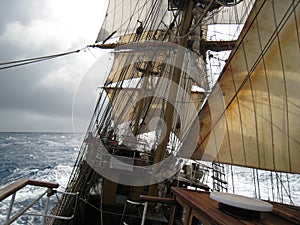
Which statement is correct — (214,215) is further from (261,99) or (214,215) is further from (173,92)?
(173,92)

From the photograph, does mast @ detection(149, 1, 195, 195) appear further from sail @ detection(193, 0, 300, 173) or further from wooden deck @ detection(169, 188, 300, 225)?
wooden deck @ detection(169, 188, 300, 225)

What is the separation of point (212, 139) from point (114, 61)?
51.0 feet

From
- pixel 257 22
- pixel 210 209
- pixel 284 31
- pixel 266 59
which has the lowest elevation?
pixel 210 209

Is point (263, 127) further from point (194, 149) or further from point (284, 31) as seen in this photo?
point (284, 31)

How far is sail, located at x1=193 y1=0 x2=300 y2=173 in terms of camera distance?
1.95 m

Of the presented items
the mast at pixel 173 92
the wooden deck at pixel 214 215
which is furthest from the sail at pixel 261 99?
the mast at pixel 173 92

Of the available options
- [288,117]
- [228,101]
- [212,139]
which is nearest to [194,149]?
[212,139]

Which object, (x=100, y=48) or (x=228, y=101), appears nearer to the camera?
(x=228, y=101)

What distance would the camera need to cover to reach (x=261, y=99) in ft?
6.90

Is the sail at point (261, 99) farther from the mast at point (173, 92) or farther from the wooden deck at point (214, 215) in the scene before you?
the mast at point (173, 92)

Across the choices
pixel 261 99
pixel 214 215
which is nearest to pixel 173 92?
pixel 261 99

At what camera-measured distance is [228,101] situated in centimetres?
228

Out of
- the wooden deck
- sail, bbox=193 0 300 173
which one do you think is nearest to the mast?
sail, bbox=193 0 300 173

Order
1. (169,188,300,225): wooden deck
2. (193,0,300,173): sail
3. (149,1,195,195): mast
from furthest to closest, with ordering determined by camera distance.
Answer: (149,1,195,195): mast
(193,0,300,173): sail
(169,188,300,225): wooden deck
